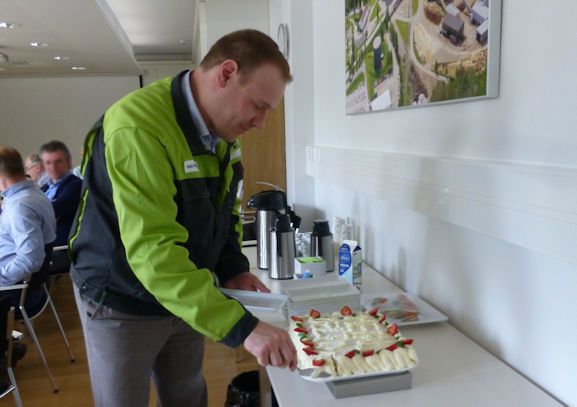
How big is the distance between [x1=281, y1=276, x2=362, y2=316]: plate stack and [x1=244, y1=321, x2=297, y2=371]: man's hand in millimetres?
454

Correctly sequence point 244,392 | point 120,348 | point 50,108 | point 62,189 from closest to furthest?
point 120,348
point 244,392
point 62,189
point 50,108

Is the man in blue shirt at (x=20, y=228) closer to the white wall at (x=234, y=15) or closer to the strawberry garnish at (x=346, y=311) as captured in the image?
the strawberry garnish at (x=346, y=311)

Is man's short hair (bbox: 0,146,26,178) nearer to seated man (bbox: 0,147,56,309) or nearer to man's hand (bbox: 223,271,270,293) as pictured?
seated man (bbox: 0,147,56,309)

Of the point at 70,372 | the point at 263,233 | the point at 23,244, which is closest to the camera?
the point at 263,233

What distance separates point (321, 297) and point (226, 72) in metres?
0.73

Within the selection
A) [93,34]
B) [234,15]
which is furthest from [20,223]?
[93,34]

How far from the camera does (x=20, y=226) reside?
8.88 feet

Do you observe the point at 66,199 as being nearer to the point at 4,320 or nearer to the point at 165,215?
the point at 4,320

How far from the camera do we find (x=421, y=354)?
51.1 inches

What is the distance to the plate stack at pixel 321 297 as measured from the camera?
1.48 m

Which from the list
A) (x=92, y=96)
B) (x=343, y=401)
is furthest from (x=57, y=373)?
(x=92, y=96)

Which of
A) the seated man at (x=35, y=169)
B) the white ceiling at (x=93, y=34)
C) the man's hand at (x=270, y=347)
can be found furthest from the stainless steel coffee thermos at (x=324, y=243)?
the seated man at (x=35, y=169)

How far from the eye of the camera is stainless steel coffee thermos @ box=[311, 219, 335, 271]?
→ 2045mm

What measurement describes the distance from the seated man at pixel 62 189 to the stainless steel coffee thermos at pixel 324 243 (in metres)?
2.39
